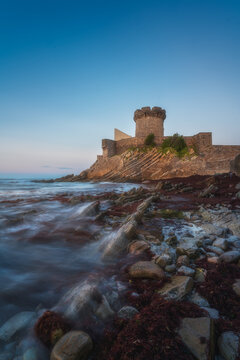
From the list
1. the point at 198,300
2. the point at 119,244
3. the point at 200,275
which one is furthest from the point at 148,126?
the point at 198,300

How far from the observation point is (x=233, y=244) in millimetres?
2738

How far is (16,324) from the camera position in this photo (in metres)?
1.59

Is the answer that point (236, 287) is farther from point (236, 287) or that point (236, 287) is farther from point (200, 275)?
point (200, 275)

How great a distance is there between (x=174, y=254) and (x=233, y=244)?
1.00 metres

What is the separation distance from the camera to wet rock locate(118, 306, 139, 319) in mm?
1562

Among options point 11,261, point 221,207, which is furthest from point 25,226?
point 221,207

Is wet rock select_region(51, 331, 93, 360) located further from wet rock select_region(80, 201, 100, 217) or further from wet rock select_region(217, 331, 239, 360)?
wet rock select_region(80, 201, 100, 217)

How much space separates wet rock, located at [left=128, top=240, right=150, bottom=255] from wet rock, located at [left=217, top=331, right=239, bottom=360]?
1.61 metres

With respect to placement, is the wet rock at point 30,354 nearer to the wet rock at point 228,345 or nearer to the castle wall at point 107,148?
the wet rock at point 228,345

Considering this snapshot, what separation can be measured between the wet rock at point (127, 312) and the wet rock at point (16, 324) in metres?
0.87

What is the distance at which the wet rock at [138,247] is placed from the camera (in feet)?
9.28

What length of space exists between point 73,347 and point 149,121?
30.6 m

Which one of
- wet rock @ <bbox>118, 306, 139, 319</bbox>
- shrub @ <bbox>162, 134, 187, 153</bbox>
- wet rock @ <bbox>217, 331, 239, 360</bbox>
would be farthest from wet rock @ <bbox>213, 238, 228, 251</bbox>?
shrub @ <bbox>162, 134, 187, 153</bbox>

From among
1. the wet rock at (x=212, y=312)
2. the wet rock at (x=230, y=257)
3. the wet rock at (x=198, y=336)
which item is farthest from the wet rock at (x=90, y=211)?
the wet rock at (x=198, y=336)
